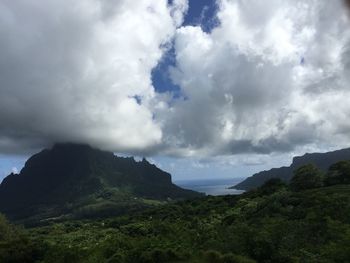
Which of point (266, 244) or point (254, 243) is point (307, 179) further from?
point (266, 244)

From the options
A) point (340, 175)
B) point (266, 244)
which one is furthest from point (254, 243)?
point (340, 175)

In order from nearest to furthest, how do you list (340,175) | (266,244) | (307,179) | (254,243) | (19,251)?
(266,244) < (254,243) < (19,251) < (340,175) < (307,179)

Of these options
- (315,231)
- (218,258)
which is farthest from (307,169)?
(218,258)

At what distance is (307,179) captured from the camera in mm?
128750

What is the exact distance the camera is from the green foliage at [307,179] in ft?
419

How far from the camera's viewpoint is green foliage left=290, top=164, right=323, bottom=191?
128m

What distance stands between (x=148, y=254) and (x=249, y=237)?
1528 cm

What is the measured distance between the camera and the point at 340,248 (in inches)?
1709

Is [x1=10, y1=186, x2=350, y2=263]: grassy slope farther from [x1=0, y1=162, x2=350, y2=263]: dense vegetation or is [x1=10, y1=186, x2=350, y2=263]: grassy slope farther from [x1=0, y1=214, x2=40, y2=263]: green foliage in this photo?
[x1=0, y1=214, x2=40, y2=263]: green foliage

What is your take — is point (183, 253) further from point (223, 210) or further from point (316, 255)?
point (223, 210)

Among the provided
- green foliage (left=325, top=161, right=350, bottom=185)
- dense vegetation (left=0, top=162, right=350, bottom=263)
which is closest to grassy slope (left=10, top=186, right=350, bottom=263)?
dense vegetation (left=0, top=162, right=350, bottom=263)

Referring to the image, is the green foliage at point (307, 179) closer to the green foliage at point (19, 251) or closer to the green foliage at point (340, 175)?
the green foliage at point (340, 175)

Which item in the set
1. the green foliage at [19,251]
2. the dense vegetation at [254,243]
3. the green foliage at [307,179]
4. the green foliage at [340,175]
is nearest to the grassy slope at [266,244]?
the dense vegetation at [254,243]

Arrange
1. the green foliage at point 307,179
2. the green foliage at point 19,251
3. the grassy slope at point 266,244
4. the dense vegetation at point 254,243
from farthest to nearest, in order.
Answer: the green foliage at point 307,179 < the green foliage at point 19,251 < the dense vegetation at point 254,243 < the grassy slope at point 266,244
